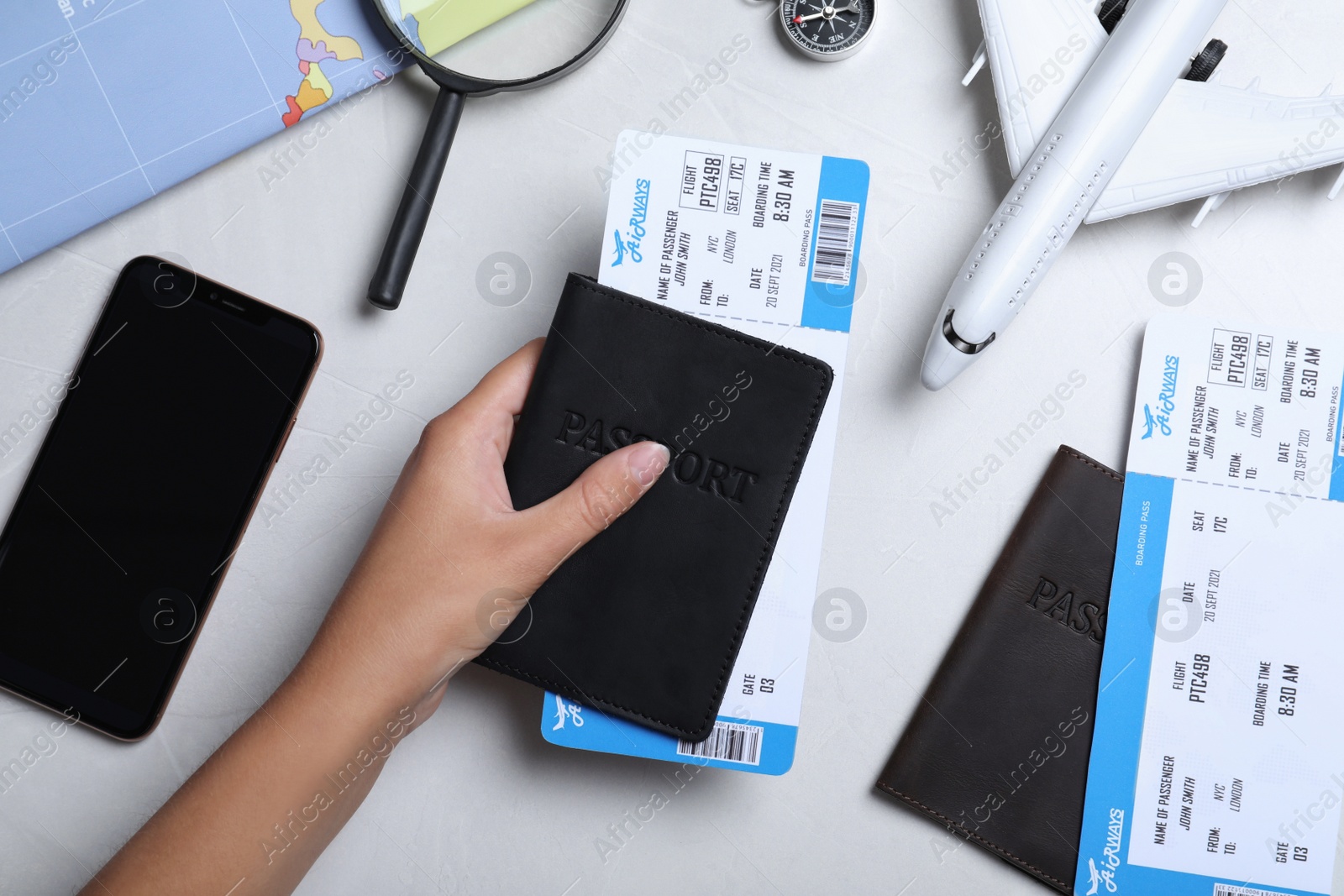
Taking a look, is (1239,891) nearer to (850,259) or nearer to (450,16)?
(850,259)

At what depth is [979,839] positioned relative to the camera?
2.90ft

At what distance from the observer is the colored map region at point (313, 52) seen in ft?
3.06

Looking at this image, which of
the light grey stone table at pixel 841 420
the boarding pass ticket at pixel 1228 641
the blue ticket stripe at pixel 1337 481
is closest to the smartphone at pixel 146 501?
the light grey stone table at pixel 841 420

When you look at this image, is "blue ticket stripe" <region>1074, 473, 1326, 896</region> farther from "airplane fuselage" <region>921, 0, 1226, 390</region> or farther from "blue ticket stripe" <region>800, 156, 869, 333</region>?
"blue ticket stripe" <region>800, 156, 869, 333</region>

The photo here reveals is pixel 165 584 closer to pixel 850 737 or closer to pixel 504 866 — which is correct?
pixel 504 866

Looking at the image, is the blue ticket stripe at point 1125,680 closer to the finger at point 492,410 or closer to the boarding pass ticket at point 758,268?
the boarding pass ticket at point 758,268

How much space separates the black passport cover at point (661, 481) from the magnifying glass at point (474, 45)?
0.27 meters

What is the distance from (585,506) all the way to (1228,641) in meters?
0.69

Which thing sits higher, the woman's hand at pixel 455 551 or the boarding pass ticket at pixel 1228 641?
the woman's hand at pixel 455 551

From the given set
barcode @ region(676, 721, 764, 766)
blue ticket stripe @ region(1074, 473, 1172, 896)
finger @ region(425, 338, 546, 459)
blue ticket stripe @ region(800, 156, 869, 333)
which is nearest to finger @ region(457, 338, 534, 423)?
finger @ region(425, 338, 546, 459)

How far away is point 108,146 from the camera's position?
940 mm

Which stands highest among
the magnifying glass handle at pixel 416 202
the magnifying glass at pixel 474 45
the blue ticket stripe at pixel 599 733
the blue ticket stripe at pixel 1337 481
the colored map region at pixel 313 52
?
the colored map region at pixel 313 52

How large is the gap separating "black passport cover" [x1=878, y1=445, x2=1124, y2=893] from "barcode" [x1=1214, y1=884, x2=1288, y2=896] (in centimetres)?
15

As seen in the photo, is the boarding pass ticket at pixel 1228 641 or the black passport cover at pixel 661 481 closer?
the black passport cover at pixel 661 481
